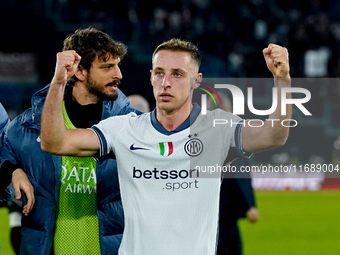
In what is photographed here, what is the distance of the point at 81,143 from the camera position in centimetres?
315

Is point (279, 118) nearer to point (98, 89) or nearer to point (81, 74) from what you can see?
point (98, 89)

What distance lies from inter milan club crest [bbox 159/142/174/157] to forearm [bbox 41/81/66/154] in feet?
1.77

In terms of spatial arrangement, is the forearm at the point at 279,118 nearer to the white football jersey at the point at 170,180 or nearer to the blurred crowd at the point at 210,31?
the white football jersey at the point at 170,180

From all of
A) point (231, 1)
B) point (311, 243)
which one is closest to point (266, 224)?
point (311, 243)

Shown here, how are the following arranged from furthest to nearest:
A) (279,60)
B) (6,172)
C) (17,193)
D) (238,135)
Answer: (6,172) < (17,193) < (238,135) < (279,60)

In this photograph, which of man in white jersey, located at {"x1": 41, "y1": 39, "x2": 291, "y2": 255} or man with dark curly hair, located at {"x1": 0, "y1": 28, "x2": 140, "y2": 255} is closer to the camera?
man in white jersey, located at {"x1": 41, "y1": 39, "x2": 291, "y2": 255}

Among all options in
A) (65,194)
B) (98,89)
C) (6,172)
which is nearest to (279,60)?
(98,89)

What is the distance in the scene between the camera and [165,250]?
10.2 feet

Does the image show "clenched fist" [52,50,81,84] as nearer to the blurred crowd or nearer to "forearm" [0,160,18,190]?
"forearm" [0,160,18,190]

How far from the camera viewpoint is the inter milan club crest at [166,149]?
3.20 m

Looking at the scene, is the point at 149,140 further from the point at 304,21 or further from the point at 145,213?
the point at 304,21

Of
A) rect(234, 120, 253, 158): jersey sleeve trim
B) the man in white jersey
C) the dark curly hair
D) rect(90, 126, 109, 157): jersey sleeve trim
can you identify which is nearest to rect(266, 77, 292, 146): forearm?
the man in white jersey

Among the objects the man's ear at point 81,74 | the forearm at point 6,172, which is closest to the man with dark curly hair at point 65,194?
the forearm at point 6,172

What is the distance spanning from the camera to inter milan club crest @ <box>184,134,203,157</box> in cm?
321
